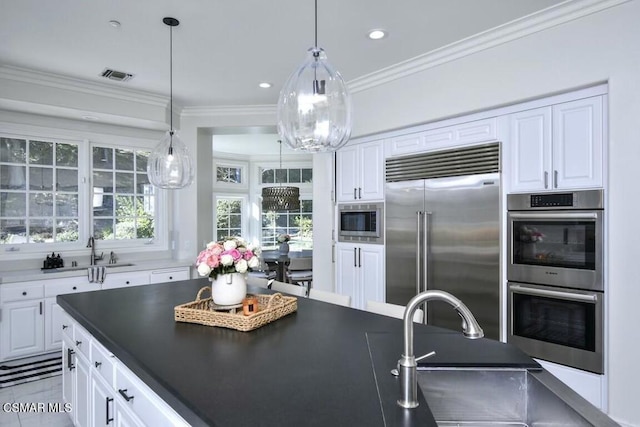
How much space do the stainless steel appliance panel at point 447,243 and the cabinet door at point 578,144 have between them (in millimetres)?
460

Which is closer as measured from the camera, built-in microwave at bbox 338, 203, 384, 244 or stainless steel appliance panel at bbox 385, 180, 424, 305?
stainless steel appliance panel at bbox 385, 180, 424, 305

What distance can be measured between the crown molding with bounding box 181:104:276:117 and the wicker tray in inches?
129

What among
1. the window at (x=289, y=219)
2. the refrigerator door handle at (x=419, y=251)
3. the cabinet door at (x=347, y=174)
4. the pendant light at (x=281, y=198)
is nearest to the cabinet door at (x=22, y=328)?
the pendant light at (x=281, y=198)

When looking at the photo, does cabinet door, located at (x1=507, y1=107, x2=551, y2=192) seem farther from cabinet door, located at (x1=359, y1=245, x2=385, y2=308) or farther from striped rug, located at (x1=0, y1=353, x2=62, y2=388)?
striped rug, located at (x1=0, y1=353, x2=62, y2=388)

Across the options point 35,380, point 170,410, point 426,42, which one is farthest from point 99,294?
point 426,42

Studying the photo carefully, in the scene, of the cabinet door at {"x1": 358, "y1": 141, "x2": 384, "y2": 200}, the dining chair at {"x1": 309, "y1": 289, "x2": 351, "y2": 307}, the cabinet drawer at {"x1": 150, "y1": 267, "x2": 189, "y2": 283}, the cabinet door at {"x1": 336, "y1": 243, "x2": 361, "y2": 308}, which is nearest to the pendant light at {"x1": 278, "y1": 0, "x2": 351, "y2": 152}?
the dining chair at {"x1": 309, "y1": 289, "x2": 351, "y2": 307}

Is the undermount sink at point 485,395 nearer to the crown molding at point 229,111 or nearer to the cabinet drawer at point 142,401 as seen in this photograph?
the cabinet drawer at point 142,401

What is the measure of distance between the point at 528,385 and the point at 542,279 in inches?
66.6

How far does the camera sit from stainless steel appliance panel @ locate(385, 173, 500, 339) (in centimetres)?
308

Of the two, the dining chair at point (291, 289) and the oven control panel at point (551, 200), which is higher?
the oven control panel at point (551, 200)

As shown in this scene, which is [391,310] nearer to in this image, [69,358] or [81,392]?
[81,392]

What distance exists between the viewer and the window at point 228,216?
820 centimetres

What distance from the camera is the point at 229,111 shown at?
496 centimetres

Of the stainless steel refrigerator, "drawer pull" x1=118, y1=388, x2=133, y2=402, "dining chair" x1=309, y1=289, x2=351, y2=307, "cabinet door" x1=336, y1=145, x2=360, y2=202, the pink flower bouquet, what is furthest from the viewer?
"cabinet door" x1=336, y1=145, x2=360, y2=202
